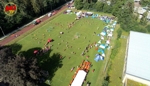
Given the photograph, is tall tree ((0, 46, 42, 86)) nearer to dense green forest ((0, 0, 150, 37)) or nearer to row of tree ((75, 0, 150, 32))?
dense green forest ((0, 0, 150, 37))

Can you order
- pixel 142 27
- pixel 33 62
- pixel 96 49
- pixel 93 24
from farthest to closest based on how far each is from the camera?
pixel 93 24, pixel 142 27, pixel 96 49, pixel 33 62

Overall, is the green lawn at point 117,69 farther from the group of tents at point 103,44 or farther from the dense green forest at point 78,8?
the dense green forest at point 78,8

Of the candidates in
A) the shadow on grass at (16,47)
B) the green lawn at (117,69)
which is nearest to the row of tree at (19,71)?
the shadow on grass at (16,47)

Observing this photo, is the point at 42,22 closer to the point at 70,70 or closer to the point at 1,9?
the point at 1,9

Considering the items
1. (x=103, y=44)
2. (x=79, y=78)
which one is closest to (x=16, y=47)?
(x=79, y=78)

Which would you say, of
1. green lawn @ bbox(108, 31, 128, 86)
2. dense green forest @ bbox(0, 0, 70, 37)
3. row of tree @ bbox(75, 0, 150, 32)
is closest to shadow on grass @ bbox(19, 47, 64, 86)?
green lawn @ bbox(108, 31, 128, 86)

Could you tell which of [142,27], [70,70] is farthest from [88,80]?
[142,27]
